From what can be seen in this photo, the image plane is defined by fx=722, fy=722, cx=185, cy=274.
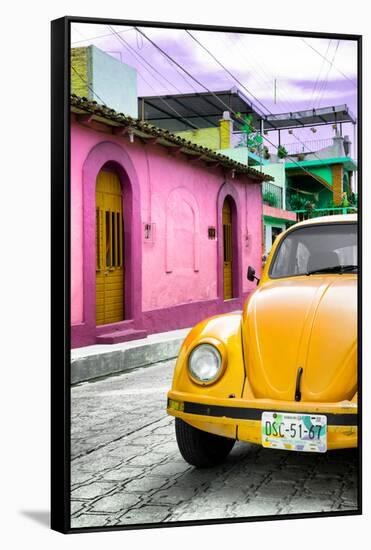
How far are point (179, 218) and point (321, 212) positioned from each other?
920mm

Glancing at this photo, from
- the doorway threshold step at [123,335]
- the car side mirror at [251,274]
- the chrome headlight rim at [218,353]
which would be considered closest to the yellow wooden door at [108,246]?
the doorway threshold step at [123,335]

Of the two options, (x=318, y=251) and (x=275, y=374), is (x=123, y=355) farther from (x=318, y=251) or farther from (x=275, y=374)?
(x=318, y=251)

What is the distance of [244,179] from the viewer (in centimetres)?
480

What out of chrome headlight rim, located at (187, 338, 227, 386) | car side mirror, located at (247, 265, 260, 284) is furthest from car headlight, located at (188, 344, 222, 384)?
car side mirror, located at (247, 265, 260, 284)

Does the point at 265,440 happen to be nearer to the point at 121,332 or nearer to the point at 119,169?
the point at 121,332

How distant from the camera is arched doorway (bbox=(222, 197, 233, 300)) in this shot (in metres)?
4.51

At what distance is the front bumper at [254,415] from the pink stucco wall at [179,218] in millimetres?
833

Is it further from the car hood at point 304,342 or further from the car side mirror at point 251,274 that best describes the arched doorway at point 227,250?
the car hood at point 304,342

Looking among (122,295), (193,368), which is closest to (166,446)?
(193,368)

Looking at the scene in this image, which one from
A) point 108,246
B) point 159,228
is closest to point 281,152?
point 159,228

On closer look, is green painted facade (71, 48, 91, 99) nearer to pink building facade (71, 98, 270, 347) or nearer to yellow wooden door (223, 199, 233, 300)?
pink building facade (71, 98, 270, 347)

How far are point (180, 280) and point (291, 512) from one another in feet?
4.91

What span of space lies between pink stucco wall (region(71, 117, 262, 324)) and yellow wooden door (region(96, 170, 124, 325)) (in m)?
0.15

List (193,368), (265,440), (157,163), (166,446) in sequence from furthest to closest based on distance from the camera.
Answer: (157,163) < (166,446) < (193,368) < (265,440)
